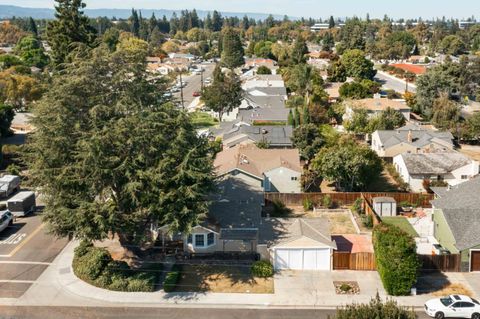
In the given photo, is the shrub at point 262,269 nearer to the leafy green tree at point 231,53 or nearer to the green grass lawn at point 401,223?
the green grass lawn at point 401,223

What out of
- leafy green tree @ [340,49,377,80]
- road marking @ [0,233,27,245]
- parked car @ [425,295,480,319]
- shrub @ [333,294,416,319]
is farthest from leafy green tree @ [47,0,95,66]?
leafy green tree @ [340,49,377,80]

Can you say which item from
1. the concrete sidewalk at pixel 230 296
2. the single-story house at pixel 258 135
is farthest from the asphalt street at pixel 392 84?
the concrete sidewalk at pixel 230 296

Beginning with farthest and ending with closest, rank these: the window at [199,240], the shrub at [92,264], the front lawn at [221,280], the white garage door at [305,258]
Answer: the window at [199,240] < the white garage door at [305,258] < the shrub at [92,264] < the front lawn at [221,280]

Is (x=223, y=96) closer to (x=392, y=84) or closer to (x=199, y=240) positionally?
(x=199, y=240)

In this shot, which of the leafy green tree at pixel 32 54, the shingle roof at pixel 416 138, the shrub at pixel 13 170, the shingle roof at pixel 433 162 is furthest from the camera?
the leafy green tree at pixel 32 54

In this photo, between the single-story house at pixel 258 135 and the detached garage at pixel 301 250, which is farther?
the single-story house at pixel 258 135

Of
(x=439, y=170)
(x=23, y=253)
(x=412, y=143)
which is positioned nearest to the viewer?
(x=23, y=253)

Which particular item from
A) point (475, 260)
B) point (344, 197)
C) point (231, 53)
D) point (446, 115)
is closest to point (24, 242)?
point (344, 197)
